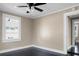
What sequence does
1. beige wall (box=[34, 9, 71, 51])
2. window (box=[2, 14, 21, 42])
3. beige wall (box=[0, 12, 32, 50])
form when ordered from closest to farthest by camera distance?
1. window (box=[2, 14, 21, 42])
2. beige wall (box=[0, 12, 32, 50])
3. beige wall (box=[34, 9, 71, 51])

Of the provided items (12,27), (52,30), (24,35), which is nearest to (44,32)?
(52,30)

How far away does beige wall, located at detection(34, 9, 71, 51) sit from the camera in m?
2.14

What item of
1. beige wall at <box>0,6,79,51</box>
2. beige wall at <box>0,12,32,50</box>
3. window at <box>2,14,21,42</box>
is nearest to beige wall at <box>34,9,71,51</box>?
beige wall at <box>0,6,79,51</box>

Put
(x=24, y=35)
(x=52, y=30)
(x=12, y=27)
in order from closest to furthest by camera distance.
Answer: (x=12, y=27) → (x=24, y=35) → (x=52, y=30)

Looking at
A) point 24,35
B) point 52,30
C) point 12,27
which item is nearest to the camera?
point 12,27

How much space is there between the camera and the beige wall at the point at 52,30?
2.14m

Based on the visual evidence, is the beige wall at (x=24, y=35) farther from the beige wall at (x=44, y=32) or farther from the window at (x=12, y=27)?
the window at (x=12, y=27)

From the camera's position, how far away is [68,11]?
6.40 feet

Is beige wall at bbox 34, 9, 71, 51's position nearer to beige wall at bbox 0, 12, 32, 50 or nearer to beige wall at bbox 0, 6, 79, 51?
beige wall at bbox 0, 6, 79, 51

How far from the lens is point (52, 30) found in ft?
7.41

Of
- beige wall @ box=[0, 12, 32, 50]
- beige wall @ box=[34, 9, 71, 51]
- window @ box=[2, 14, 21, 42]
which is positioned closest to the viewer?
window @ box=[2, 14, 21, 42]

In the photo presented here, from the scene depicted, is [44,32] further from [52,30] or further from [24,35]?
[24,35]

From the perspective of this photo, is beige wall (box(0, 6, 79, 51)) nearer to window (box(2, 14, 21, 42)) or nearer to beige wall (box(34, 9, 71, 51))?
beige wall (box(34, 9, 71, 51))

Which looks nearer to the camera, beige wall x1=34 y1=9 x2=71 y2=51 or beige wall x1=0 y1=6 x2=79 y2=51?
beige wall x1=0 y1=6 x2=79 y2=51
